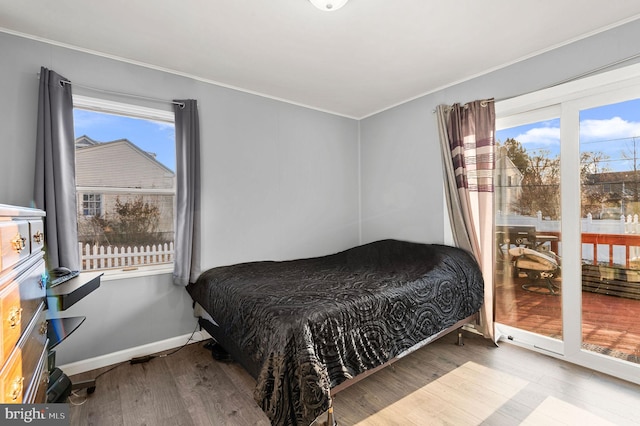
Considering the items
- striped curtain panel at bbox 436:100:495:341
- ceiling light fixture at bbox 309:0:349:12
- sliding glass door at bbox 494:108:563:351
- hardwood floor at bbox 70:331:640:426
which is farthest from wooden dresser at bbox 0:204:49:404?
sliding glass door at bbox 494:108:563:351

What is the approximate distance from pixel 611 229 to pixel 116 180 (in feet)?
13.0

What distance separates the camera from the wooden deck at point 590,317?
86.5 inches

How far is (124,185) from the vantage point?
2.60m

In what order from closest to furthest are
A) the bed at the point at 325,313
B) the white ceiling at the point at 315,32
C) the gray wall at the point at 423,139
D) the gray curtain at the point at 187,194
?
the bed at the point at 325,313, the white ceiling at the point at 315,32, the gray wall at the point at 423,139, the gray curtain at the point at 187,194

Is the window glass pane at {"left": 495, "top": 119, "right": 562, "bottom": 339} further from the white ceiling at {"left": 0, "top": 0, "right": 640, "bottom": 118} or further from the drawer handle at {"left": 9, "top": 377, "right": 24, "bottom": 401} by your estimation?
the drawer handle at {"left": 9, "top": 377, "right": 24, "bottom": 401}

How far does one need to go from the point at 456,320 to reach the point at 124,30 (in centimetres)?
337

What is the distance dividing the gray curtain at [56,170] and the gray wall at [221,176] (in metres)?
0.13

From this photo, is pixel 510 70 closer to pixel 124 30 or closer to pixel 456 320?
pixel 456 320

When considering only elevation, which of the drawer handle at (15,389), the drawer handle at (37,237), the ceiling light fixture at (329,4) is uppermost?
the ceiling light fixture at (329,4)

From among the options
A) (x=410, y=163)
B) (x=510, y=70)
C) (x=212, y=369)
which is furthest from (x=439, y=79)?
(x=212, y=369)

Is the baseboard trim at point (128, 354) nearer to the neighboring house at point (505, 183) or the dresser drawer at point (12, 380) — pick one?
the dresser drawer at point (12, 380)

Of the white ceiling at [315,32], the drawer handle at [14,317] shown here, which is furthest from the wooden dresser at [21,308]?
the white ceiling at [315,32]

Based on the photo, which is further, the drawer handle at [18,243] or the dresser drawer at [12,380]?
the drawer handle at [18,243]

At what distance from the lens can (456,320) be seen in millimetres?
2504
